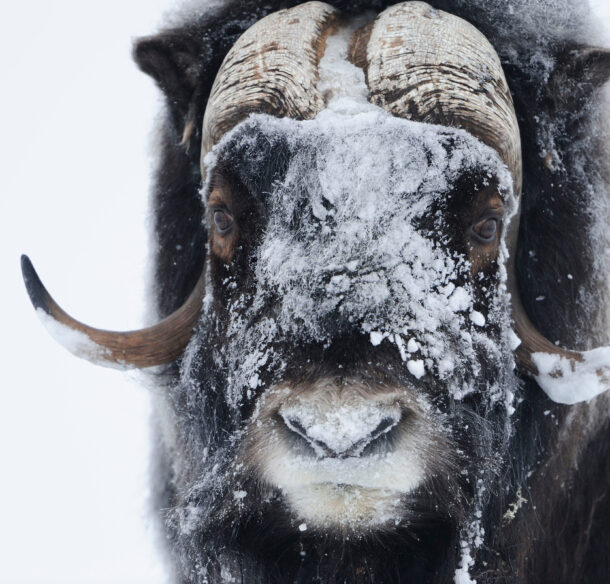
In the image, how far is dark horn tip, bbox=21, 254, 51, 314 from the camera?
257cm

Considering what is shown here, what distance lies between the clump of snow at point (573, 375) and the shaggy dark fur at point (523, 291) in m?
0.10

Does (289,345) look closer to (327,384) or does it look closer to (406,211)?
(327,384)

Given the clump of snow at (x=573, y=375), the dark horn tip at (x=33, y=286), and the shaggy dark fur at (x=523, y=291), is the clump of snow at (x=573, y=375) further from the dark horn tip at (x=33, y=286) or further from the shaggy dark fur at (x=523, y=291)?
the dark horn tip at (x=33, y=286)

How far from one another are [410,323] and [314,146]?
0.55 metres

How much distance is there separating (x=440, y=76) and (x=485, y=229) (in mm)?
451

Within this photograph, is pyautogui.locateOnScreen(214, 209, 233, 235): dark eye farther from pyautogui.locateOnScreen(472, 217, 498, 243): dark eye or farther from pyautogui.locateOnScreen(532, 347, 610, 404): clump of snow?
pyautogui.locateOnScreen(532, 347, 610, 404): clump of snow

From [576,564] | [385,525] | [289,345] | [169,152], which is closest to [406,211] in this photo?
[289,345]

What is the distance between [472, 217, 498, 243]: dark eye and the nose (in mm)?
645

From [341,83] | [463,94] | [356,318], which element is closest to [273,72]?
[341,83]

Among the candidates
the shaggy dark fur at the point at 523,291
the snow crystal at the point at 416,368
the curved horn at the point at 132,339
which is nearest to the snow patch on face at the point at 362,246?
the snow crystal at the point at 416,368

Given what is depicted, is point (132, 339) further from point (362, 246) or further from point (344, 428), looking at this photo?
point (344, 428)

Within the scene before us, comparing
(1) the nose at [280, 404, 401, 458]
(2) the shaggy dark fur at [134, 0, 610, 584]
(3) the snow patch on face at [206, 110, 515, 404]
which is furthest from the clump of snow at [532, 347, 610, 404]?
(1) the nose at [280, 404, 401, 458]

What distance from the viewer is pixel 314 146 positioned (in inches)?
90.6

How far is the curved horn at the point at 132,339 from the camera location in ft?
8.82
